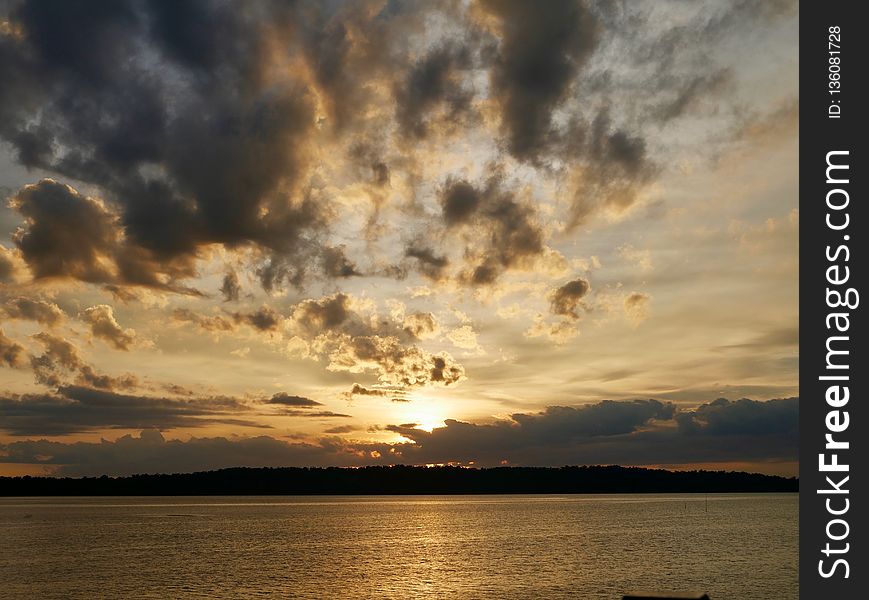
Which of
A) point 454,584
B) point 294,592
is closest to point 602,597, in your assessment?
point 454,584

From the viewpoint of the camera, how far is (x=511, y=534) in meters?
190

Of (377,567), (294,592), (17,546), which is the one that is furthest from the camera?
(17,546)

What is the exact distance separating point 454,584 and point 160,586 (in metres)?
35.3

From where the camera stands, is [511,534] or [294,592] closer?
[294,592]
